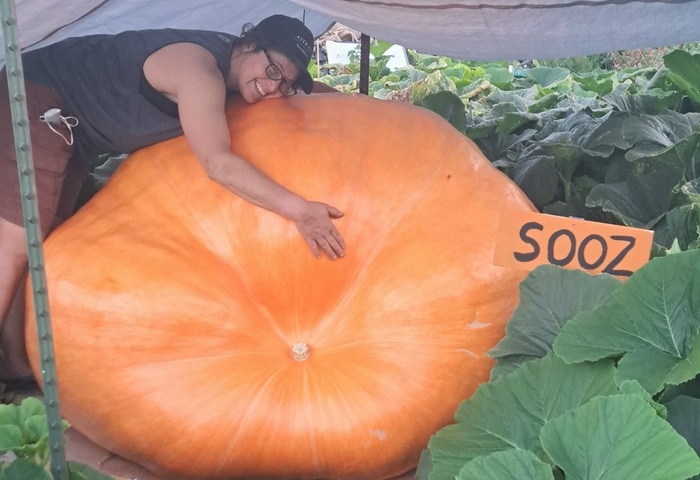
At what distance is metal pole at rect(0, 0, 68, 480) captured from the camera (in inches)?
38.9

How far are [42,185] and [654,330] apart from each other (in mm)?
1494

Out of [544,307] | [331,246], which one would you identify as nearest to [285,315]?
[331,246]

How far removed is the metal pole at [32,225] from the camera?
0.99 meters

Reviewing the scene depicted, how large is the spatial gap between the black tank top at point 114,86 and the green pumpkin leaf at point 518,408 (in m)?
1.10

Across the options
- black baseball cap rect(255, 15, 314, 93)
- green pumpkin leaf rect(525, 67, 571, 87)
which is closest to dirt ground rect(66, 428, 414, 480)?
black baseball cap rect(255, 15, 314, 93)

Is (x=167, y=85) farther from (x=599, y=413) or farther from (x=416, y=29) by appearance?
(x=599, y=413)

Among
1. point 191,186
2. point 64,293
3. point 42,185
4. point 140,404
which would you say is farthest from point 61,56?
point 140,404

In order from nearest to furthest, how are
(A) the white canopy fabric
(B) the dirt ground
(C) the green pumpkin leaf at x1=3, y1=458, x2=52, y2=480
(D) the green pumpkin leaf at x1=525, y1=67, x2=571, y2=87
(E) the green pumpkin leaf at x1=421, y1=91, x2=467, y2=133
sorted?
(C) the green pumpkin leaf at x1=3, y1=458, x2=52, y2=480 < (B) the dirt ground < (A) the white canopy fabric < (E) the green pumpkin leaf at x1=421, y1=91, x2=467, y2=133 < (D) the green pumpkin leaf at x1=525, y1=67, x2=571, y2=87

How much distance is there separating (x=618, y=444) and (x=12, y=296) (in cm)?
153

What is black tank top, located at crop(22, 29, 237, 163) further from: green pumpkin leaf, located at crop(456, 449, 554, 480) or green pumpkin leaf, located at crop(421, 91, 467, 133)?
green pumpkin leaf, located at crop(456, 449, 554, 480)

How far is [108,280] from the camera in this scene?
168cm

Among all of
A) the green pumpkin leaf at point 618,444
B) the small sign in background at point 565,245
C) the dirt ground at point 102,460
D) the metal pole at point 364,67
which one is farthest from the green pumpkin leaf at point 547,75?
the green pumpkin leaf at point 618,444

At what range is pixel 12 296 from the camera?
1.94 metres

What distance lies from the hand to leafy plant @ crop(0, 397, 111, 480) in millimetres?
674
